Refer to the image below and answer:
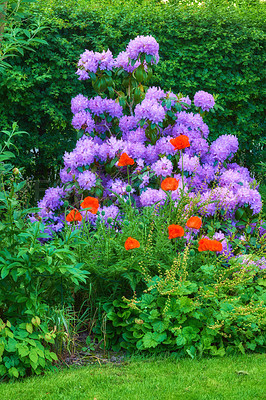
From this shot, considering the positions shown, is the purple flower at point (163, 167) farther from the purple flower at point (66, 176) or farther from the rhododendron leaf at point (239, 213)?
the purple flower at point (66, 176)

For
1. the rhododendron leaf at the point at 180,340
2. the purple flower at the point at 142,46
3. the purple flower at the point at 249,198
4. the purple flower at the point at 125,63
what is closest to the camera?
the rhododendron leaf at the point at 180,340

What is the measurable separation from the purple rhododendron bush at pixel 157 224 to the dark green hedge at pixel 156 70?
926mm

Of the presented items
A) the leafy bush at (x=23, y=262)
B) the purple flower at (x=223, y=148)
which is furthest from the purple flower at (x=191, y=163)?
the leafy bush at (x=23, y=262)

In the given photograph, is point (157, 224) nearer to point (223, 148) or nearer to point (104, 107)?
point (223, 148)

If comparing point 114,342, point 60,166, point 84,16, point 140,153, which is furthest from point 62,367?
point 84,16

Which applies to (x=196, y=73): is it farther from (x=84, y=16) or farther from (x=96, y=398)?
(x=96, y=398)

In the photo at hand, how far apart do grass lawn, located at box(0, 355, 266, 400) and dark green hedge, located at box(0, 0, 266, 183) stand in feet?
12.2

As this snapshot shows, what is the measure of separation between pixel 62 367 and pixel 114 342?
0.52 meters

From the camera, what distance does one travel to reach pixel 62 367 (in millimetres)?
3254

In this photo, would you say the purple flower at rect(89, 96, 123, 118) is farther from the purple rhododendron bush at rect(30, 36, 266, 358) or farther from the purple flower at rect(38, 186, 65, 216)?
the purple flower at rect(38, 186, 65, 216)

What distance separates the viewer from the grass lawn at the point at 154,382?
2.79m

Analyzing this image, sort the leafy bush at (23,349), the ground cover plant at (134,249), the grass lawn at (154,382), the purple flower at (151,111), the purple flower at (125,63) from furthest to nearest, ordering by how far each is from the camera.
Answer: the purple flower at (125,63)
the purple flower at (151,111)
the ground cover plant at (134,249)
the leafy bush at (23,349)
the grass lawn at (154,382)

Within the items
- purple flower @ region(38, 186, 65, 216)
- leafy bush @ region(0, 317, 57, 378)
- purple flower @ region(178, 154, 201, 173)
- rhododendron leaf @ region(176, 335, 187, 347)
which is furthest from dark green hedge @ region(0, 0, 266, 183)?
rhododendron leaf @ region(176, 335, 187, 347)

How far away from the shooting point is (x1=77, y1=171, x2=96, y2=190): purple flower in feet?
16.0
